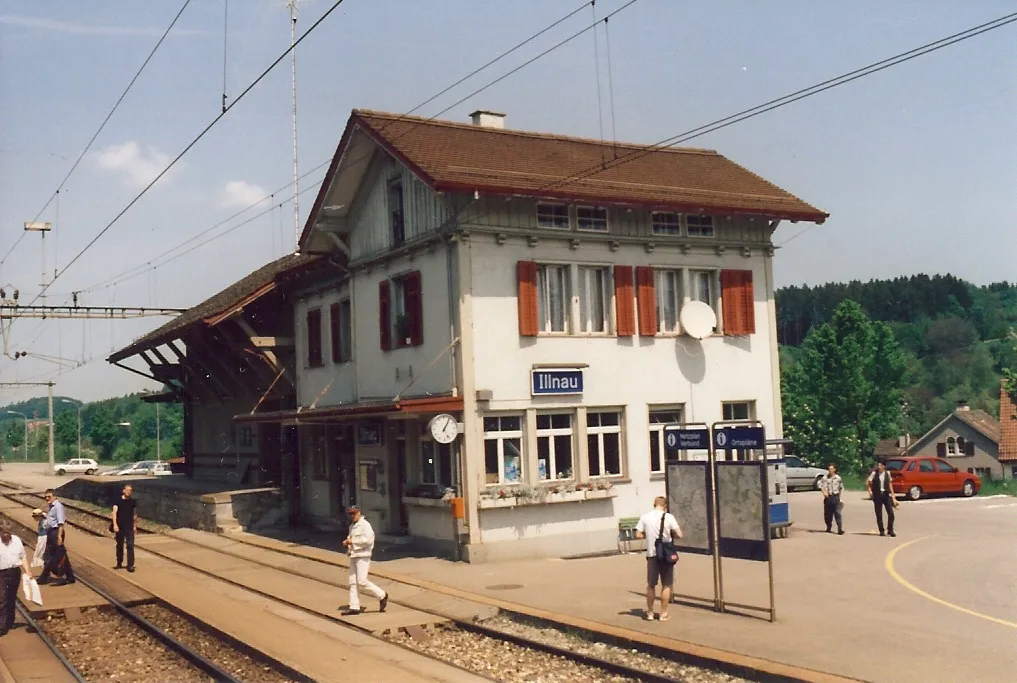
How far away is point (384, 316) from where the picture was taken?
23484mm

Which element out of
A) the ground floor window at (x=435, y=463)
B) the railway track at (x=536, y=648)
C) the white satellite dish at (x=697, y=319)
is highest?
the white satellite dish at (x=697, y=319)

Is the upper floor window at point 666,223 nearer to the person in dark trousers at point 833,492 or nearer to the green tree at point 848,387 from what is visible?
the person in dark trousers at point 833,492

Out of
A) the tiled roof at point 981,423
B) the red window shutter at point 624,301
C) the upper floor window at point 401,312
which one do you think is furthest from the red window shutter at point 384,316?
the tiled roof at point 981,423

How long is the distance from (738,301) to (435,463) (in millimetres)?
8257

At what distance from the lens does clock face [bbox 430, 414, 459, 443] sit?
19.4 m

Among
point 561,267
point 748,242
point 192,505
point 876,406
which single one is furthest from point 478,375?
point 876,406

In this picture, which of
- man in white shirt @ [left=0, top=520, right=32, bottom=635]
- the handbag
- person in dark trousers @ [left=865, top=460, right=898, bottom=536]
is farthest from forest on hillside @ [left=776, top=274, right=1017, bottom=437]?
man in white shirt @ [left=0, top=520, right=32, bottom=635]

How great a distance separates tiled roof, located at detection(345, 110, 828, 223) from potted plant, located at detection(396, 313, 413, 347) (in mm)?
3785

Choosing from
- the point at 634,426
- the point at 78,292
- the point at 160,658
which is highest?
the point at 78,292

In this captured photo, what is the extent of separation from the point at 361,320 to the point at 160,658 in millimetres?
12505

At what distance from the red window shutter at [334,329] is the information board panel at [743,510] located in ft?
48.2

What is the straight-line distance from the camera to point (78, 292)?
5228 cm

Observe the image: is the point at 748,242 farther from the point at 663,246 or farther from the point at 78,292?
the point at 78,292

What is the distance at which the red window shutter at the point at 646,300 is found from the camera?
22750mm
